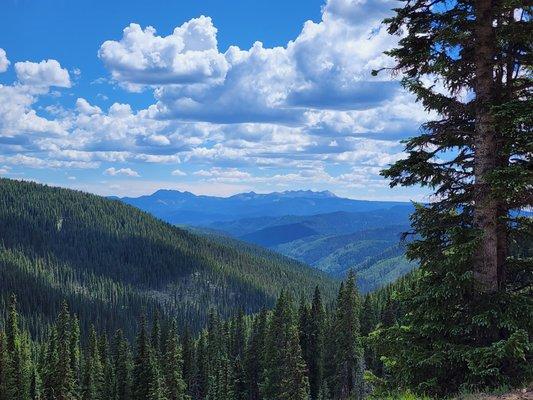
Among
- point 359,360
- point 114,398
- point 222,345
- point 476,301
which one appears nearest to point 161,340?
point 222,345

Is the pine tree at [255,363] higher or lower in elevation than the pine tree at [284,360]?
lower

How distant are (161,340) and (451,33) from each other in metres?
109

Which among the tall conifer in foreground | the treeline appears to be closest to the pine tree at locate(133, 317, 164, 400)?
the treeline

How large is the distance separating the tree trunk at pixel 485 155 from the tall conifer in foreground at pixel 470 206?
0.09 feet

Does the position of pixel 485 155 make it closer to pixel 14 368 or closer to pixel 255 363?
pixel 255 363

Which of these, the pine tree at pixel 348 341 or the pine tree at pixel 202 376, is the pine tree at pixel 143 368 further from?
the pine tree at pixel 202 376

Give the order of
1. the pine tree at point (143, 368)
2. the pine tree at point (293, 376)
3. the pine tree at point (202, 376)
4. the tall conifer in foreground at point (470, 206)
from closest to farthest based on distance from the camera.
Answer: the tall conifer in foreground at point (470, 206), the pine tree at point (293, 376), the pine tree at point (143, 368), the pine tree at point (202, 376)

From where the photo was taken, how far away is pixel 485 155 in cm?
1416

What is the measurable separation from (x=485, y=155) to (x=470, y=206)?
1.66 meters

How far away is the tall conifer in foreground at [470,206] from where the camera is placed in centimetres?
1334

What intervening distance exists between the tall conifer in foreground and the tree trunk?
3 cm

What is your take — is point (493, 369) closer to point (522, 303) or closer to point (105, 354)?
point (522, 303)

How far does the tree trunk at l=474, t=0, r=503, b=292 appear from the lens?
46.2 ft

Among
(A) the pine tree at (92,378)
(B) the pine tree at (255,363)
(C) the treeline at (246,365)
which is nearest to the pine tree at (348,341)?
(C) the treeline at (246,365)
